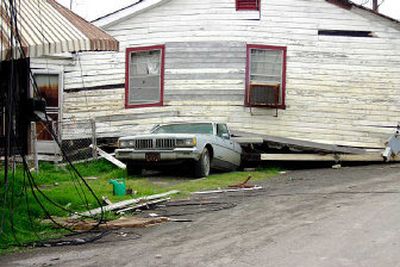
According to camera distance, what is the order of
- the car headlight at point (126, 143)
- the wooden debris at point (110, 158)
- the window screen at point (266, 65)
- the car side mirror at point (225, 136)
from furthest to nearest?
the window screen at point (266, 65)
the wooden debris at point (110, 158)
the car side mirror at point (225, 136)
the car headlight at point (126, 143)

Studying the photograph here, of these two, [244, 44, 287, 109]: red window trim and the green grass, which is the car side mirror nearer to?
the green grass

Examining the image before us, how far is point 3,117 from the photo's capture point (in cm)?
914

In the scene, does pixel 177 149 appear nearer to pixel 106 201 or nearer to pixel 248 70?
pixel 106 201

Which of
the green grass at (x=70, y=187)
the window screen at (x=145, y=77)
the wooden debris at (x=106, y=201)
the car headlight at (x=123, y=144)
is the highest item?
the window screen at (x=145, y=77)

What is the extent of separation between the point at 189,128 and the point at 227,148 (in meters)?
1.10

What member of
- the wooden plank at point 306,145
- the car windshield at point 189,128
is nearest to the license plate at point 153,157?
the car windshield at point 189,128

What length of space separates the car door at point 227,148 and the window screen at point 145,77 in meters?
3.62

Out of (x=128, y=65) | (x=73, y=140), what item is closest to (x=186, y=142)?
(x=128, y=65)

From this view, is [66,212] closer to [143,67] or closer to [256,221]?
[256,221]

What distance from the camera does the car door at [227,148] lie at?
14.7m

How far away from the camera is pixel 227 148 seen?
15000mm

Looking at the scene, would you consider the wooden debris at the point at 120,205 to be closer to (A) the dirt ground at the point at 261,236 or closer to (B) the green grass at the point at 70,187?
(B) the green grass at the point at 70,187

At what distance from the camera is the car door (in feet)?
48.2

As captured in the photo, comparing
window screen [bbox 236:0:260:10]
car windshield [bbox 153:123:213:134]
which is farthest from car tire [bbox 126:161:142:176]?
window screen [bbox 236:0:260:10]
